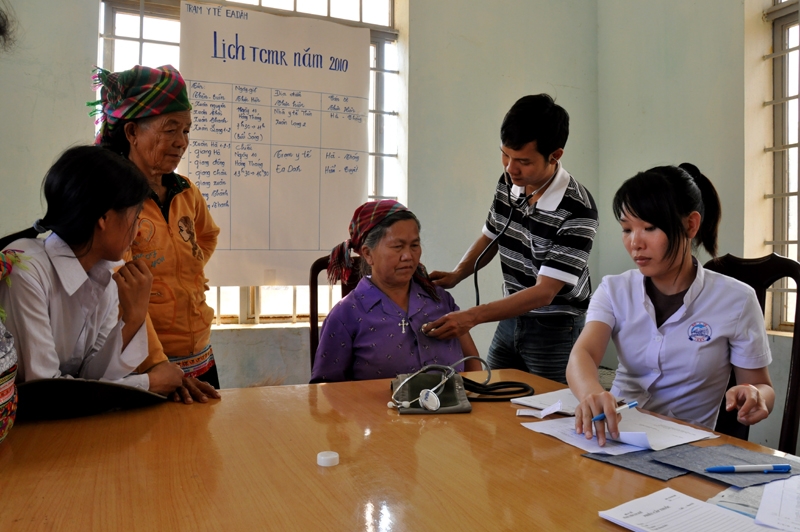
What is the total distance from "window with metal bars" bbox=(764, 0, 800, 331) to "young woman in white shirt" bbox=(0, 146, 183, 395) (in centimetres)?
293

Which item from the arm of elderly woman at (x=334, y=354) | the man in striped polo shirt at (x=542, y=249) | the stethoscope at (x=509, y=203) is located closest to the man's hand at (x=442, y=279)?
the man in striped polo shirt at (x=542, y=249)

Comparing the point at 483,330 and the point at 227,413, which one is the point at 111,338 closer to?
the point at 227,413

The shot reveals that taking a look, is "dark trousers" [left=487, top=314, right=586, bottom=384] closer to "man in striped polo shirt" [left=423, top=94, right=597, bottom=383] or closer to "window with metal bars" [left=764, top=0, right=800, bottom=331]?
"man in striped polo shirt" [left=423, top=94, right=597, bottom=383]

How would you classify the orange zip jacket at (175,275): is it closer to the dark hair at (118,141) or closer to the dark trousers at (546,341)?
the dark hair at (118,141)

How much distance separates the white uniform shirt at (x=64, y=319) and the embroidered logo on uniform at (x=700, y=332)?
1292mm

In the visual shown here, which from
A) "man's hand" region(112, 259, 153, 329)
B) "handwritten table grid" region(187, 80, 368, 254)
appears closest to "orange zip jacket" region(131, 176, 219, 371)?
"man's hand" region(112, 259, 153, 329)

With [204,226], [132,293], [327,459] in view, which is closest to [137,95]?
[204,226]

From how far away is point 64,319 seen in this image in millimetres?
1297

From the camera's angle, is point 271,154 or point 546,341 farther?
point 271,154

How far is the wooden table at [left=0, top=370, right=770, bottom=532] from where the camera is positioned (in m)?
0.82

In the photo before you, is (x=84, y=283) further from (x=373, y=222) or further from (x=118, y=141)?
(x=373, y=222)

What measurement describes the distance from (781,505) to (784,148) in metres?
2.67

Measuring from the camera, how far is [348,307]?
1934 millimetres

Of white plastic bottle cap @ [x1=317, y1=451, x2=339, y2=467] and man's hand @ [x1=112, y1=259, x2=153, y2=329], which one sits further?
man's hand @ [x1=112, y1=259, x2=153, y2=329]
